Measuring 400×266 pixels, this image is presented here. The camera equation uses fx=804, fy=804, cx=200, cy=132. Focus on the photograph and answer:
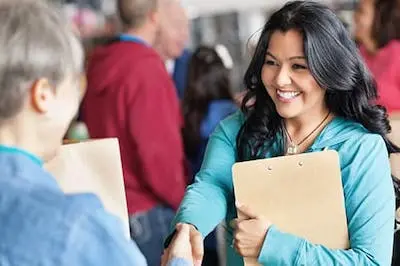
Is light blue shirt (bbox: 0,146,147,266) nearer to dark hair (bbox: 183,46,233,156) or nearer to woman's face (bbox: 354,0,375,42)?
dark hair (bbox: 183,46,233,156)

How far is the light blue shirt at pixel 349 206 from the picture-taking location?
1.45 meters

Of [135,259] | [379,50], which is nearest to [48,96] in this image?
[135,259]

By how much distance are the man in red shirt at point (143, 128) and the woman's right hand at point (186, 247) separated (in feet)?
3.93

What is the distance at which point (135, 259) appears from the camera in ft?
3.52

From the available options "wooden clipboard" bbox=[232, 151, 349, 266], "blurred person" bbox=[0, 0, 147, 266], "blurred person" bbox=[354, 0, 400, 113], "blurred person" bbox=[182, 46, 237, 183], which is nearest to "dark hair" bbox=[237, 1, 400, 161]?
"wooden clipboard" bbox=[232, 151, 349, 266]

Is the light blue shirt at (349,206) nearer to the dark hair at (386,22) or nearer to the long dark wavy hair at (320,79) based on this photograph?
the long dark wavy hair at (320,79)

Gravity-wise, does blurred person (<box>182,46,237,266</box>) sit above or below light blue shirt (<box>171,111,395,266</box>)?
below

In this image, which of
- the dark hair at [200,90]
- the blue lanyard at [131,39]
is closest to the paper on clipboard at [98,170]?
the blue lanyard at [131,39]

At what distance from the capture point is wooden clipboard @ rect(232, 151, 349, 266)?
148 centimetres

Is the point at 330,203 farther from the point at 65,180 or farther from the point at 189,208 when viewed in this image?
the point at 65,180

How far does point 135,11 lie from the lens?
2.77 metres

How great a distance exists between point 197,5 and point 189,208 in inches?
132

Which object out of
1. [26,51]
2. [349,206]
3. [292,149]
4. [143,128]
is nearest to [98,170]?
[292,149]

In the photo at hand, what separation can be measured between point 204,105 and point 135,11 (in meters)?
0.59
